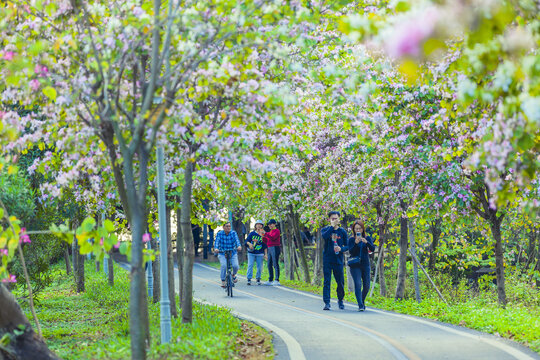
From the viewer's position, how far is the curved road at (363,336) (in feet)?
29.2

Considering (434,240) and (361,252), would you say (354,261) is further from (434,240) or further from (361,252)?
(434,240)

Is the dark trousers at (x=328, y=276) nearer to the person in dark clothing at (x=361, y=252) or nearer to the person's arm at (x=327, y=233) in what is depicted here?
the person in dark clothing at (x=361, y=252)

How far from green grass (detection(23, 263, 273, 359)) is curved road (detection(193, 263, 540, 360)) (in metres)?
0.63

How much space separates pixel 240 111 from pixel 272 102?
71 centimetres

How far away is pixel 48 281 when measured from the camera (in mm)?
16922

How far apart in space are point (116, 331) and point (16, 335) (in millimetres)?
3165

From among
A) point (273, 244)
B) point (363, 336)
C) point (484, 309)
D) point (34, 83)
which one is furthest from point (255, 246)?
point (34, 83)

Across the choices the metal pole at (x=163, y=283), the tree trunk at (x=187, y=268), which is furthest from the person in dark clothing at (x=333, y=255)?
the metal pole at (x=163, y=283)

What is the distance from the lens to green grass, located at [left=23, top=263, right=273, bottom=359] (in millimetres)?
8164

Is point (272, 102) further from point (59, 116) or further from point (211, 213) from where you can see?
point (211, 213)

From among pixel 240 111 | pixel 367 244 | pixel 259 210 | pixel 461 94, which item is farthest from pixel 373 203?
pixel 461 94

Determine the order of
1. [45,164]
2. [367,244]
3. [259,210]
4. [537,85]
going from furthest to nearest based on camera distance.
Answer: [259,210]
[367,244]
[45,164]
[537,85]

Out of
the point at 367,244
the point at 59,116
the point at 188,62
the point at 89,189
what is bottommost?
the point at 367,244

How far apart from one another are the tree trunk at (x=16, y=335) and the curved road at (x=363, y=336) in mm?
3160
